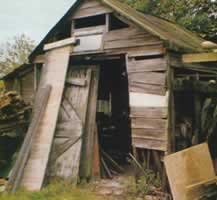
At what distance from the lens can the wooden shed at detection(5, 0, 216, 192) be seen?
6422 mm

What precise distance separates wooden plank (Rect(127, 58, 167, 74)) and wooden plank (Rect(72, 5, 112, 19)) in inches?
60.1

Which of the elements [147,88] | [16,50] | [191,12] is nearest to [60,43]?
[147,88]

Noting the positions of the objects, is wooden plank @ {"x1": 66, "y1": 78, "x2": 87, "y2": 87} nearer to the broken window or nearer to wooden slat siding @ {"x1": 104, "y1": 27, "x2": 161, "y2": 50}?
wooden slat siding @ {"x1": 104, "y1": 27, "x2": 161, "y2": 50}

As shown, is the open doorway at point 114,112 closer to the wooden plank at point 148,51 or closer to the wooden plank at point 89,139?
the wooden plank at point 89,139

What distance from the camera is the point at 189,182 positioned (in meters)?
5.56

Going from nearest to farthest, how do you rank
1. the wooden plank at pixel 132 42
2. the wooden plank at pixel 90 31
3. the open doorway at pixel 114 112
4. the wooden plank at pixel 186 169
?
the wooden plank at pixel 186 169 → the wooden plank at pixel 132 42 → the wooden plank at pixel 90 31 → the open doorway at pixel 114 112

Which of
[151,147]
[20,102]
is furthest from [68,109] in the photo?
[151,147]

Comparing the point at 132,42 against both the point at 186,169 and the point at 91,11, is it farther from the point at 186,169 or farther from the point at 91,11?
the point at 186,169

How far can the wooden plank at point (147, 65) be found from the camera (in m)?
6.42

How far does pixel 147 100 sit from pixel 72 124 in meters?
2.05

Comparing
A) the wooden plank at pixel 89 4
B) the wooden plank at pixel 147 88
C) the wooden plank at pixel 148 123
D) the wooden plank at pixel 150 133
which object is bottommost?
the wooden plank at pixel 150 133

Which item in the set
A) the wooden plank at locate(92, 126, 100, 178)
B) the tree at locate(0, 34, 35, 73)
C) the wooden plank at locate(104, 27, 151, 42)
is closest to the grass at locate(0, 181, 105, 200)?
the wooden plank at locate(92, 126, 100, 178)

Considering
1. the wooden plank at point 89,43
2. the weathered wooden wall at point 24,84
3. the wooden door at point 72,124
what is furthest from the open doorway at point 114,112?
the weathered wooden wall at point 24,84

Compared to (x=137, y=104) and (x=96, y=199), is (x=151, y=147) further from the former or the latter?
(x=96, y=199)
